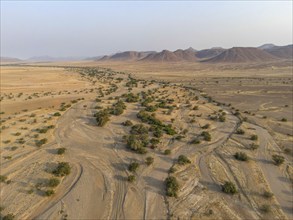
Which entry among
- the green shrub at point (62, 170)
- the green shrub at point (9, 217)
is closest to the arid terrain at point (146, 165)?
the green shrub at point (62, 170)

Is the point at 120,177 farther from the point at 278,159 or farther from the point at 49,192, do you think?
the point at 278,159

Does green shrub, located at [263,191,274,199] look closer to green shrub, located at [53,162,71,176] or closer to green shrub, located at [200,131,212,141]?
green shrub, located at [200,131,212,141]

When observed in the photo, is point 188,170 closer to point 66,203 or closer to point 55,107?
point 66,203

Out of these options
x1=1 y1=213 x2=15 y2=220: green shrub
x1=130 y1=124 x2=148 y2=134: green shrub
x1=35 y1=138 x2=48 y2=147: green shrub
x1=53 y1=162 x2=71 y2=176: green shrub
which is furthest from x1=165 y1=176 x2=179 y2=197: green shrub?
x1=35 y1=138 x2=48 y2=147: green shrub

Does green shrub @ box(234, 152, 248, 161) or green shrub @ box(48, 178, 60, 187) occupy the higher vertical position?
green shrub @ box(48, 178, 60, 187)

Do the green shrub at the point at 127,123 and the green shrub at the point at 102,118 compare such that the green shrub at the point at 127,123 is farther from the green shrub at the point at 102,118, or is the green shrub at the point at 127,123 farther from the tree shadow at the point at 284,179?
the tree shadow at the point at 284,179

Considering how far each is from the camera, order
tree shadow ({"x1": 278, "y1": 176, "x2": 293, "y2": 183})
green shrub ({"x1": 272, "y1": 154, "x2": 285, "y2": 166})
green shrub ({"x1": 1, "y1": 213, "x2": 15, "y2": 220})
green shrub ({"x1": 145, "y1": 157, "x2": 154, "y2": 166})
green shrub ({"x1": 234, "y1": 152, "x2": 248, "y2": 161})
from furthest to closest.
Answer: green shrub ({"x1": 234, "y1": 152, "x2": 248, "y2": 161}) → green shrub ({"x1": 145, "y1": 157, "x2": 154, "y2": 166}) → green shrub ({"x1": 272, "y1": 154, "x2": 285, "y2": 166}) → tree shadow ({"x1": 278, "y1": 176, "x2": 293, "y2": 183}) → green shrub ({"x1": 1, "y1": 213, "x2": 15, "y2": 220})

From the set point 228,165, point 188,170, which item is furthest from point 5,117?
point 228,165
